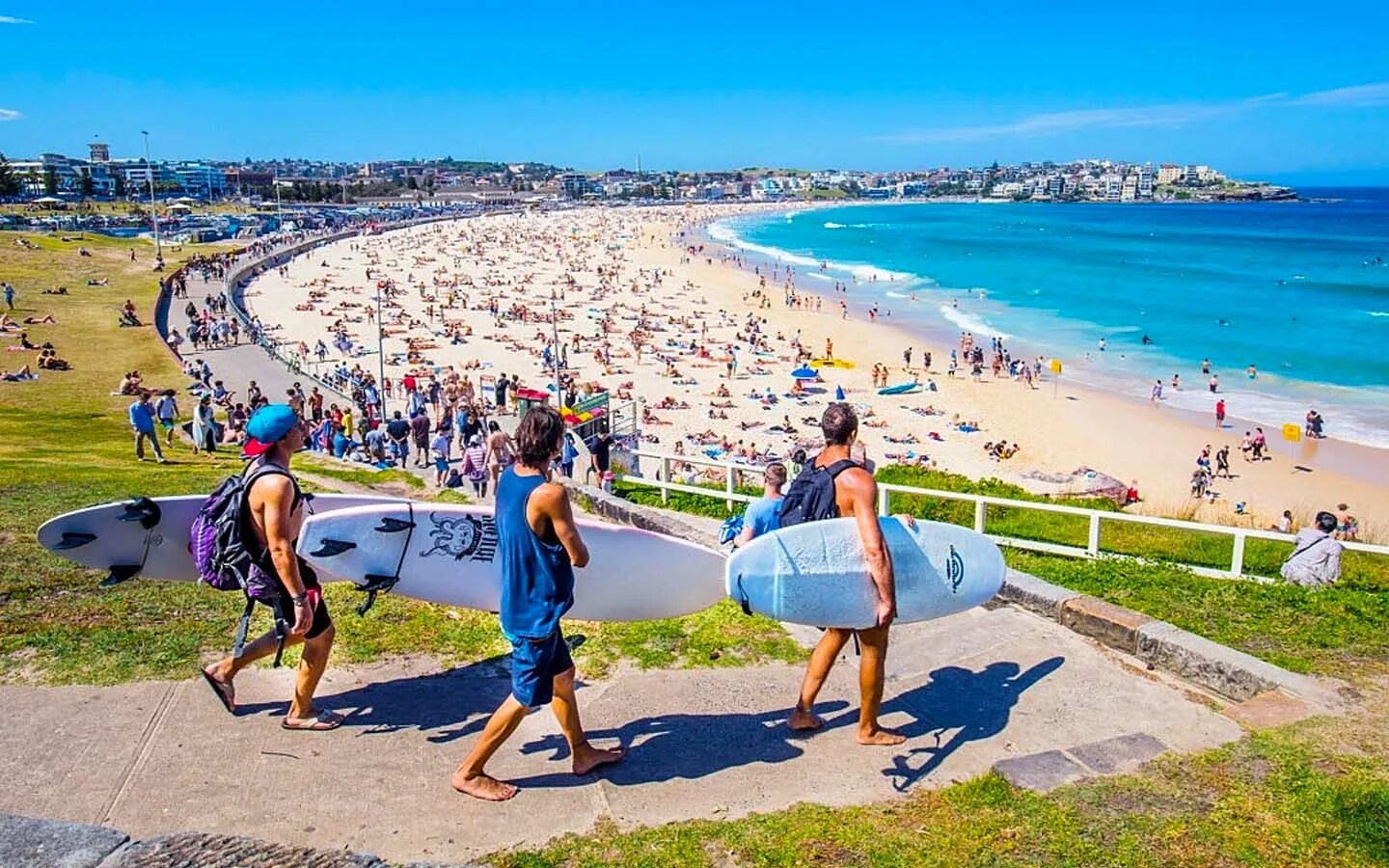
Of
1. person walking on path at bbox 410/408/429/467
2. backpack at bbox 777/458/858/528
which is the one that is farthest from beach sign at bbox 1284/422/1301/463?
backpack at bbox 777/458/858/528

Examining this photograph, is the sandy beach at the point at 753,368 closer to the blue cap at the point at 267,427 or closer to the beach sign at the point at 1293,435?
the beach sign at the point at 1293,435

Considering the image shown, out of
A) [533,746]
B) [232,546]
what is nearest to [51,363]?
[232,546]

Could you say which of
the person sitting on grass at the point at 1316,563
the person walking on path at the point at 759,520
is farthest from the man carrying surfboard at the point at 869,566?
the person sitting on grass at the point at 1316,563

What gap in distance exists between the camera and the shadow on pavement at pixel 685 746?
173 inches

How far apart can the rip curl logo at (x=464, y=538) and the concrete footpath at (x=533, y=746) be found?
2.18ft

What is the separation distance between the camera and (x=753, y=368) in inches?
1350

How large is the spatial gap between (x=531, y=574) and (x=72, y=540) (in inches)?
115

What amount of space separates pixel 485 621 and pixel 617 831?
250cm

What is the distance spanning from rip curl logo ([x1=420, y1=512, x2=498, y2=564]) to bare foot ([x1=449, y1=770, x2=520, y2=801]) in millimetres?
1444

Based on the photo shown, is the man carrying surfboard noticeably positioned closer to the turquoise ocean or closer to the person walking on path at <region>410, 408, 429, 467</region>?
the person walking on path at <region>410, 408, 429, 467</region>

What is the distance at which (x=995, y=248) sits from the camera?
9331 centimetres

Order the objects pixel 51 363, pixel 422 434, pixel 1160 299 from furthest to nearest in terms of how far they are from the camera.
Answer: pixel 1160 299
pixel 51 363
pixel 422 434

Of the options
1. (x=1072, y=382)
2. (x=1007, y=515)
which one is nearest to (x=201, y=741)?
(x=1007, y=515)

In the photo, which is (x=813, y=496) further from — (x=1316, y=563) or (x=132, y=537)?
(x=1316, y=563)
